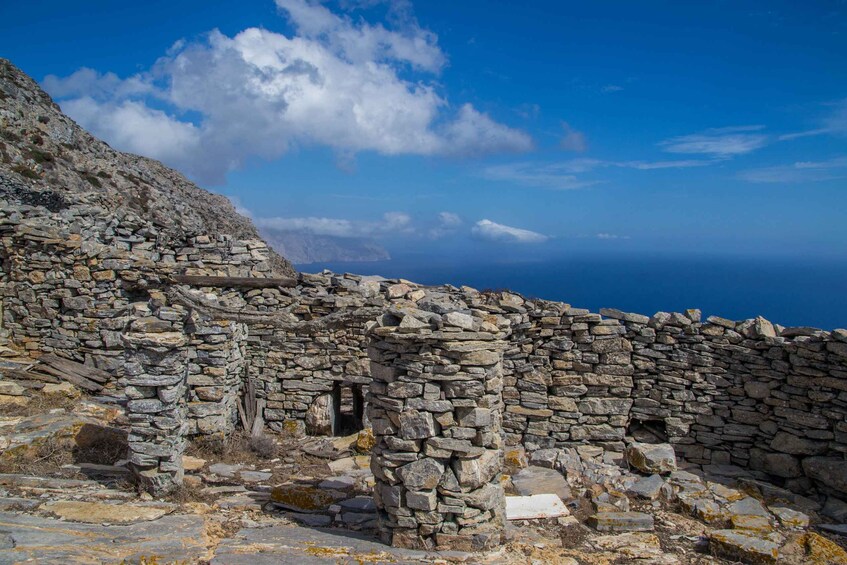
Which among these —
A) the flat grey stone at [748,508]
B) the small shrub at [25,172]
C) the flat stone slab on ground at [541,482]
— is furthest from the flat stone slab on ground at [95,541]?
the small shrub at [25,172]

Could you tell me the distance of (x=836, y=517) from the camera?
1017 centimetres

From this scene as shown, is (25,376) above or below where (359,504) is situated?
above

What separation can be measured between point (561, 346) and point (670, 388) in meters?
2.61

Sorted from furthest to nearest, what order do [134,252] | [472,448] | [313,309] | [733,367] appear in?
[134,252] < [313,309] < [733,367] < [472,448]

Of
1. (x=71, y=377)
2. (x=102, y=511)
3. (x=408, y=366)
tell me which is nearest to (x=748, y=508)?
(x=408, y=366)

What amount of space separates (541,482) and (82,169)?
1329 inches

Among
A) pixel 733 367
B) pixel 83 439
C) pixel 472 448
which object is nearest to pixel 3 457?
pixel 83 439

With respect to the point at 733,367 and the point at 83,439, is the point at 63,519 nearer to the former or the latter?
the point at 83,439

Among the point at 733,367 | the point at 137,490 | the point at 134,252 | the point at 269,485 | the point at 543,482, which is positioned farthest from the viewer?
the point at 134,252

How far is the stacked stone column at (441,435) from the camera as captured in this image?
7.34m

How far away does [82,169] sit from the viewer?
33.0 m

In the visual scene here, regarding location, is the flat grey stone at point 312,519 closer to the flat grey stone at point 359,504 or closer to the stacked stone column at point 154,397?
the flat grey stone at point 359,504

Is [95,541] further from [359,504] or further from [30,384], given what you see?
[30,384]

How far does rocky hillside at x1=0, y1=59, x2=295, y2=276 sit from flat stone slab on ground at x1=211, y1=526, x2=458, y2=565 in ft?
68.8
